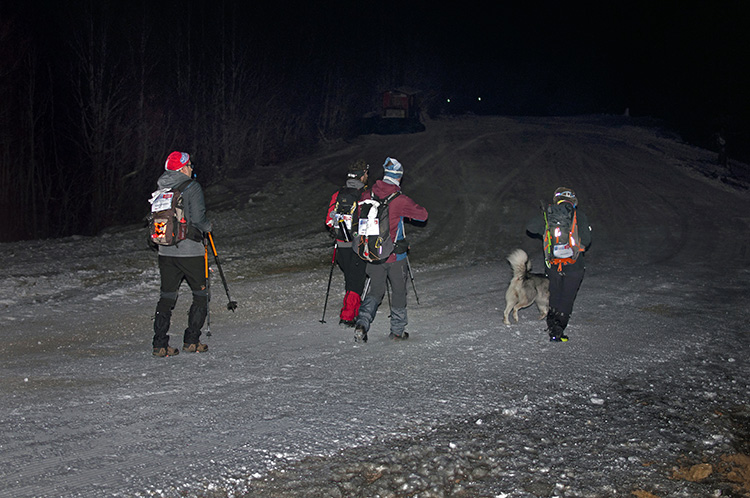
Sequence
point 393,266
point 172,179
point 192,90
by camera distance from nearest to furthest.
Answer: point 172,179, point 393,266, point 192,90

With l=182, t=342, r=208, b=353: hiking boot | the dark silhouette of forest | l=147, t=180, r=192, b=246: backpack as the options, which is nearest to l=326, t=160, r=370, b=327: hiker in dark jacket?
l=182, t=342, r=208, b=353: hiking boot

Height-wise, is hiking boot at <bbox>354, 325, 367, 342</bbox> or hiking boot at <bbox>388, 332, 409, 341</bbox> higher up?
hiking boot at <bbox>354, 325, 367, 342</bbox>

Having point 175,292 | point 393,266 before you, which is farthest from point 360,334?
point 175,292

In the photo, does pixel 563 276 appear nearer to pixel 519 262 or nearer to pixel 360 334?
pixel 519 262

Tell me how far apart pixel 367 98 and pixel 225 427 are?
198 feet

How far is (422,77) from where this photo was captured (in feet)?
253

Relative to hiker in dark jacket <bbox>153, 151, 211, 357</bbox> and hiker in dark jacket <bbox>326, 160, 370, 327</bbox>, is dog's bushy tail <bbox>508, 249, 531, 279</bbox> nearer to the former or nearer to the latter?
hiker in dark jacket <bbox>326, 160, 370, 327</bbox>

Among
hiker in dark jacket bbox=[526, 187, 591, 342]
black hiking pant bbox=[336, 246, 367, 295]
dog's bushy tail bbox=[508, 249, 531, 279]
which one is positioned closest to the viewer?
hiker in dark jacket bbox=[526, 187, 591, 342]

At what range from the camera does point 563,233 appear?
25.1 ft

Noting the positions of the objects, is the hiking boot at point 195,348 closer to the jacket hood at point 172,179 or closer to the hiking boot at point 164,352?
the hiking boot at point 164,352

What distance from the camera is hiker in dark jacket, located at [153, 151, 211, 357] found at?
6.63m

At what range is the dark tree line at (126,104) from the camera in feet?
106

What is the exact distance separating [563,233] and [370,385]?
3.16 metres

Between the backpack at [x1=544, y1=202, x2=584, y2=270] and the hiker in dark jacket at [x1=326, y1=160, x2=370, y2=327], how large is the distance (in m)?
2.28
